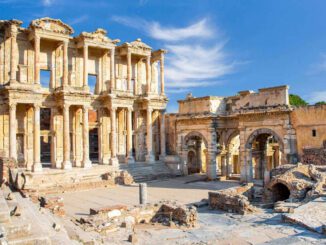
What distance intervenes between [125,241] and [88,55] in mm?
19627

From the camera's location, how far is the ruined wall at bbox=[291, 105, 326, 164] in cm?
1989

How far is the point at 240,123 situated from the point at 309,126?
478cm

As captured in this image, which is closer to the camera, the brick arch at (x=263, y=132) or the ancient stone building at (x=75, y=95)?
the brick arch at (x=263, y=132)

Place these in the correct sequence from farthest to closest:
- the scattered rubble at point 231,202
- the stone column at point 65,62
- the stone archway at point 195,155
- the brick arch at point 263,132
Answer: the stone archway at point 195,155, the stone column at point 65,62, the brick arch at point 263,132, the scattered rubble at point 231,202

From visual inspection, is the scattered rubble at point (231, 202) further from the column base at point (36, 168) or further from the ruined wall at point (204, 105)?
the column base at point (36, 168)

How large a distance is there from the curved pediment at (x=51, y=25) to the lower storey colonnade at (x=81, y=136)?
536 cm

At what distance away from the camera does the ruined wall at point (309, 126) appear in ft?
65.3

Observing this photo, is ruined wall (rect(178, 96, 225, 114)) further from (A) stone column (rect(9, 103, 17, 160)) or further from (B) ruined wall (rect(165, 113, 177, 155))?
(A) stone column (rect(9, 103, 17, 160))

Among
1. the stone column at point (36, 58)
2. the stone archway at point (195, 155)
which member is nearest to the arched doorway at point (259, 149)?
the stone archway at point (195, 155)

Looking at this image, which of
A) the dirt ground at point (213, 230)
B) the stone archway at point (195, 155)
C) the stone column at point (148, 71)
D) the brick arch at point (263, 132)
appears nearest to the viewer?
the dirt ground at point (213, 230)

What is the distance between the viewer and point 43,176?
2195cm

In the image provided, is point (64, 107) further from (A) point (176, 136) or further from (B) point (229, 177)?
(B) point (229, 177)

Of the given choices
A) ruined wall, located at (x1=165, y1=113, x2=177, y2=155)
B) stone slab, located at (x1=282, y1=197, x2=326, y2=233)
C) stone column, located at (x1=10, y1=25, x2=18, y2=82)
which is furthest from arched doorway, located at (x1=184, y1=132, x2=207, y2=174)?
stone slab, located at (x1=282, y1=197, x2=326, y2=233)

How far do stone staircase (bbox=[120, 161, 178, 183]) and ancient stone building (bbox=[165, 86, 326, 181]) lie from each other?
1.64 m
